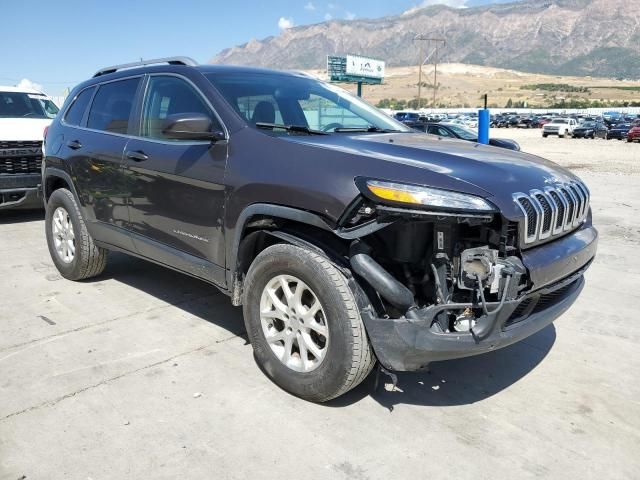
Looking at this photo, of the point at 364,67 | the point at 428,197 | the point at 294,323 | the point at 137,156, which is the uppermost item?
the point at 364,67

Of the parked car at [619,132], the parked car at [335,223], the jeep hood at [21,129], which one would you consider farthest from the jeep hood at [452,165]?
the parked car at [619,132]

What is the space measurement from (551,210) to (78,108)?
414 cm

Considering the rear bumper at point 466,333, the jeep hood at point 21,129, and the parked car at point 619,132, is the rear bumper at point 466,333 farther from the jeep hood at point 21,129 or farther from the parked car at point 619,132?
the parked car at point 619,132

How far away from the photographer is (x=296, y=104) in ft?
13.3

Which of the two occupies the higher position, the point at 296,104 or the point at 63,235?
the point at 296,104

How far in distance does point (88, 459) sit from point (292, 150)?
1.83 m

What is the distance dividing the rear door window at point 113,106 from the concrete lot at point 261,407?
1.46m

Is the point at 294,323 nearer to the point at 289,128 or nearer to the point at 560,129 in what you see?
the point at 289,128

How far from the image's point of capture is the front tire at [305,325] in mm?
2795

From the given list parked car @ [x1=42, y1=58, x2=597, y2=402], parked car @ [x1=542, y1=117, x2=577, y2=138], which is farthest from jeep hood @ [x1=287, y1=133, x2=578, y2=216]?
parked car @ [x1=542, y1=117, x2=577, y2=138]

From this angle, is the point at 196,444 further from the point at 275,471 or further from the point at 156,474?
the point at 275,471

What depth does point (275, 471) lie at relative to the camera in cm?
258

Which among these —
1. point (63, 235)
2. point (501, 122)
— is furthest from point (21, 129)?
point (501, 122)

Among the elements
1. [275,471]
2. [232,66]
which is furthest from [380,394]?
[232,66]
